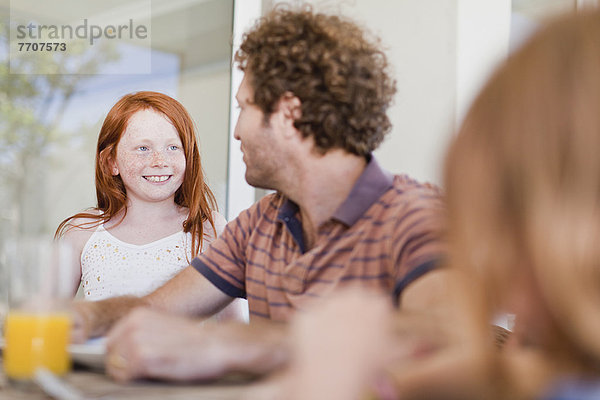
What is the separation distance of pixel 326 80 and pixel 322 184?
23 centimetres

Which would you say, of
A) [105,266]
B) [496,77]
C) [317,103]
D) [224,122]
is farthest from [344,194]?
[224,122]

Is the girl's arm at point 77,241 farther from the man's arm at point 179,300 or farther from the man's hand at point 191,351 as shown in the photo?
the man's hand at point 191,351

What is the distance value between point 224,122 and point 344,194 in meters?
1.82

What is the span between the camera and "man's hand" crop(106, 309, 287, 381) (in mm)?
816

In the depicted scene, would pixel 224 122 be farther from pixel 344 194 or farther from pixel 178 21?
pixel 344 194

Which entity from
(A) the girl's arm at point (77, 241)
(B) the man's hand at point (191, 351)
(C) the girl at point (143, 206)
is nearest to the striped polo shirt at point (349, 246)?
(B) the man's hand at point (191, 351)

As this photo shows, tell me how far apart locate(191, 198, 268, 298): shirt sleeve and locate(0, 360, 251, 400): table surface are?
68cm

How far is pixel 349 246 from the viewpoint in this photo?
4.16 feet

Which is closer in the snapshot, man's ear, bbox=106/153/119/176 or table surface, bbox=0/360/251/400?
table surface, bbox=0/360/251/400

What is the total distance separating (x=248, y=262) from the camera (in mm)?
1460

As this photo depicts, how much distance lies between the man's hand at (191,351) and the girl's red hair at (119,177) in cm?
129

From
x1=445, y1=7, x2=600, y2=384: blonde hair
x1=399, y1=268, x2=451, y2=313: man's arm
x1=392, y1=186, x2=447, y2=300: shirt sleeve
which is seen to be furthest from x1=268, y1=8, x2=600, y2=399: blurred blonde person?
x1=392, y1=186, x2=447, y2=300: shirt sleeve

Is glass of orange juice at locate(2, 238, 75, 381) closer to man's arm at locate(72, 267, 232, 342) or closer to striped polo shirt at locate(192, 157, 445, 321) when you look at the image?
man's arm at locate(72, 267, 232, 342)

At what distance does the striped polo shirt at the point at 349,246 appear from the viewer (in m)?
1.15
